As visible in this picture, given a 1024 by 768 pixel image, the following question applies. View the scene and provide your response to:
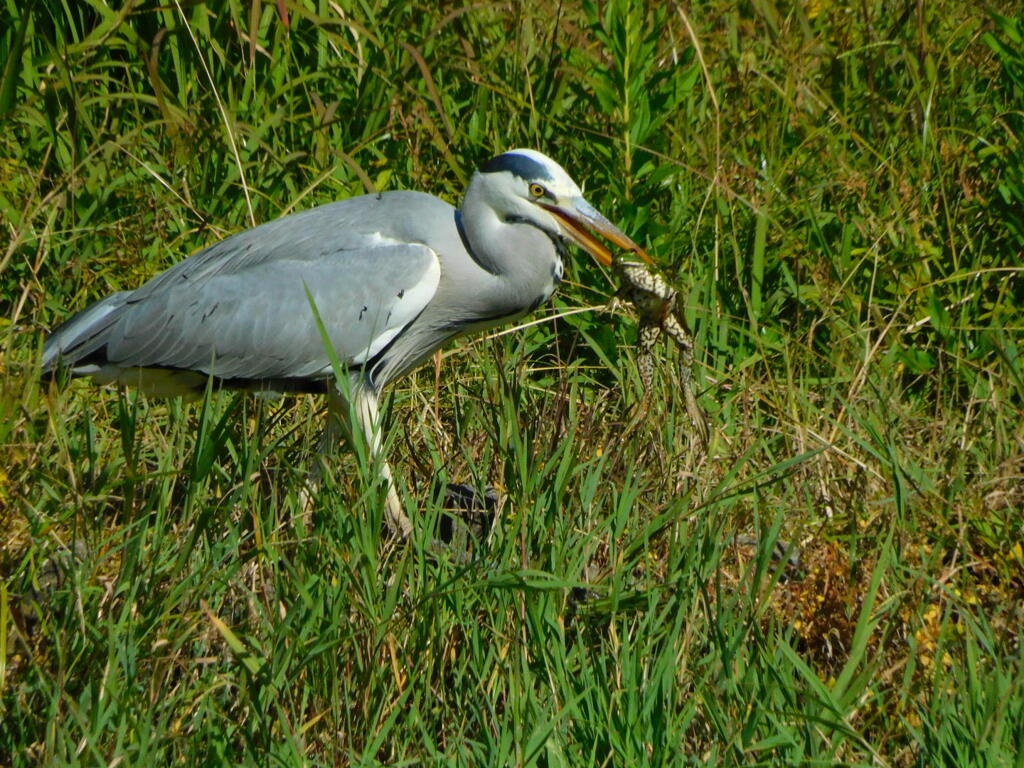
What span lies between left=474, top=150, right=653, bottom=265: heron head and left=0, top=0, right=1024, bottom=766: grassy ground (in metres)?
A: 0.35

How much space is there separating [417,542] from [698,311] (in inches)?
62.2

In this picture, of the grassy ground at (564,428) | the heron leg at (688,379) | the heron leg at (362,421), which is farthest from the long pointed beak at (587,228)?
the heron leg at (362,421)

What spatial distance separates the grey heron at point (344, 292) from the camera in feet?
12.3

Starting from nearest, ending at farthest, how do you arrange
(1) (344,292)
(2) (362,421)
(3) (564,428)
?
(3) (564,428) < (2) (362,421) < (1) (344,292)

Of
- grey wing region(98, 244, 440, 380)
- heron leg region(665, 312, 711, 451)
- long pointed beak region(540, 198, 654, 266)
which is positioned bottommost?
heron leg region(665, 312, 711, 451)

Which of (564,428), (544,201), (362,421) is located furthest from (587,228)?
(362,421)

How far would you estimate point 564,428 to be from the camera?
137 inches

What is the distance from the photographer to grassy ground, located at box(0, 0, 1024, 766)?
2432mm

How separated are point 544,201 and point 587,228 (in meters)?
0.13

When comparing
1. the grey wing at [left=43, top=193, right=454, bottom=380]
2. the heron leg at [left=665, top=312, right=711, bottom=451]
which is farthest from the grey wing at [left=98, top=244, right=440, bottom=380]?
the heron leg at [left=665, top=312, right=711, bottom=451]

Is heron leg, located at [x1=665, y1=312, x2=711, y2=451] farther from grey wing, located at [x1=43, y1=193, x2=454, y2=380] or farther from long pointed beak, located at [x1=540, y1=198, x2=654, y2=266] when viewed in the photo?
grey wing, located at [x1=43, y1=193, x2=454, y2=380]

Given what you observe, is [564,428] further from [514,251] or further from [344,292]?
[344,292]

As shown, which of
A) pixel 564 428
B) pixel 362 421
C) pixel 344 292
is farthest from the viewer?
pixel 344 292

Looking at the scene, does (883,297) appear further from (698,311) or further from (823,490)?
(823,490)
